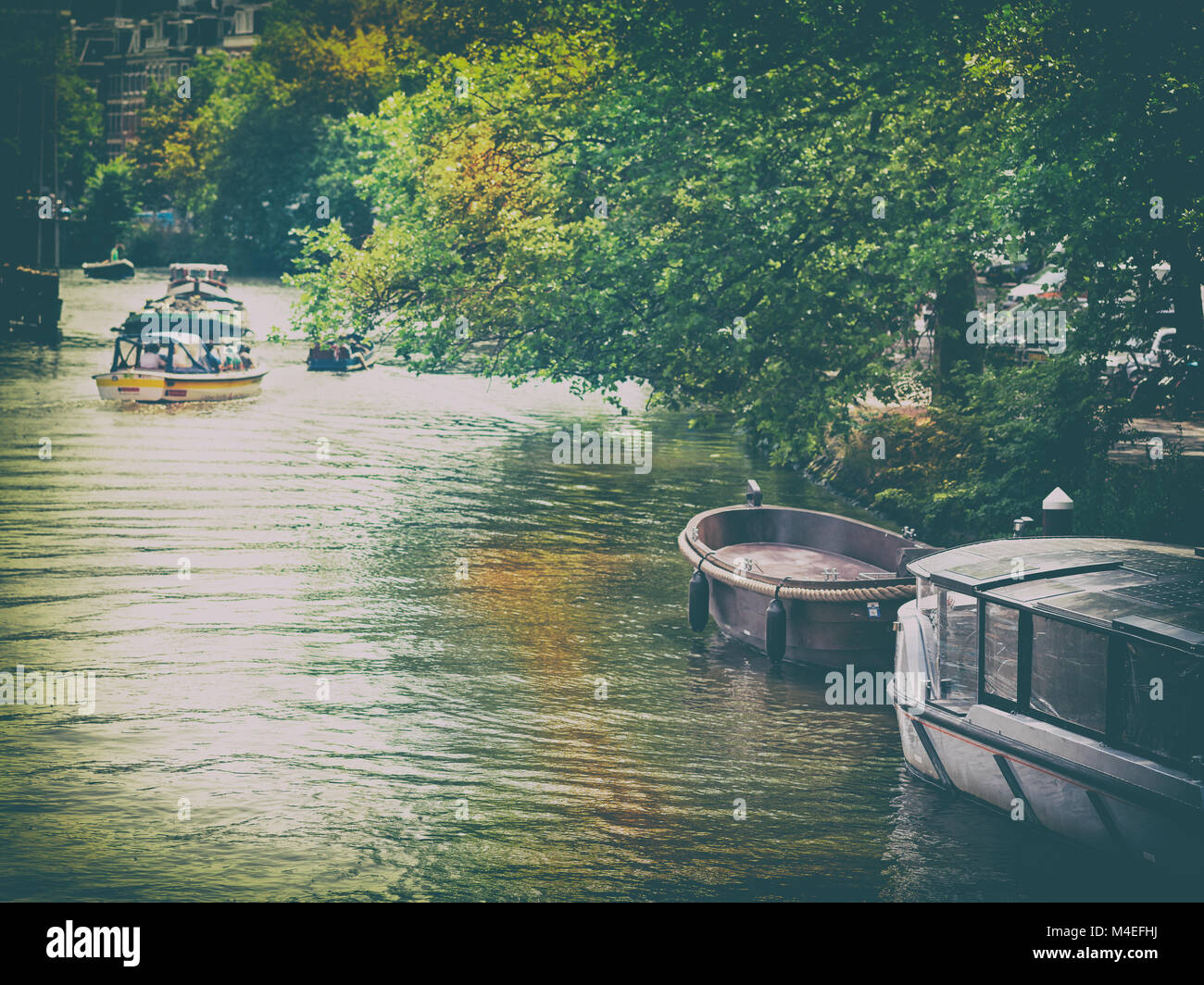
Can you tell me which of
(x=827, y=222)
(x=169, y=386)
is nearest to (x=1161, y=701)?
(x=827, y=222)

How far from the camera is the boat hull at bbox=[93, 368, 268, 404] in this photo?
146ft

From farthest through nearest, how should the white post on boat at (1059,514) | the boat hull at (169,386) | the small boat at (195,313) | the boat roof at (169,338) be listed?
the small boat at (195,313)
the boat roof at (169,338)
the boat hull at (169,386)
the white post on boat at (1059,514)

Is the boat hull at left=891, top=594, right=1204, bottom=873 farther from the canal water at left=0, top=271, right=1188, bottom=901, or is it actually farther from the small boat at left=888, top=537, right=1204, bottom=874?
the canal water at left=0, top=271, right=1188, bottom=901

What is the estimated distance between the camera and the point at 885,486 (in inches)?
1244

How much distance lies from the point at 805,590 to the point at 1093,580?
6.03 metres

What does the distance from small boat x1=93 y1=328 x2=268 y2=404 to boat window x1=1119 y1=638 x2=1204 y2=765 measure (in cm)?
3563

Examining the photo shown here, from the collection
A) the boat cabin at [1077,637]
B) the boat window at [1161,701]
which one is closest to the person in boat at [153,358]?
the boat cabin at [1077,637]

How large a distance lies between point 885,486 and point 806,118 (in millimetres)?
8007

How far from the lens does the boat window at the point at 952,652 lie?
54.6 ft

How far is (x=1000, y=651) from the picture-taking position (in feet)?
52.4

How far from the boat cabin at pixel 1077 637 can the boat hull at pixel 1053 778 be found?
0.19m

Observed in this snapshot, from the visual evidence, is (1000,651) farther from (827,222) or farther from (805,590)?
(827,222)

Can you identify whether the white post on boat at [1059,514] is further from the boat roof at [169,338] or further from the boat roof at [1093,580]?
the boat roof at [169,338]
